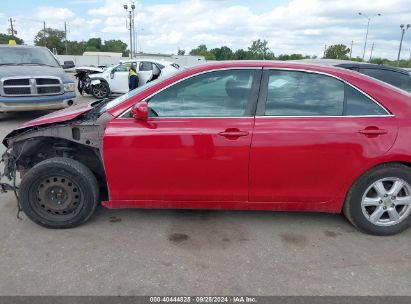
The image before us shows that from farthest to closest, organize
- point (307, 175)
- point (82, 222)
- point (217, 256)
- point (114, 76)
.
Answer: point (114, 76) < point (82, 222) < point (307, 175) < point (217, 256)

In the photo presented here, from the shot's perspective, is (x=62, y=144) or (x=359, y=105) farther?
(x=62, y=144)

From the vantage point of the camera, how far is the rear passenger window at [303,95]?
3.28 meters

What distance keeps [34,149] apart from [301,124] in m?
2.67

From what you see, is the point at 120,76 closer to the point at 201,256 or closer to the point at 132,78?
the point at 132,78

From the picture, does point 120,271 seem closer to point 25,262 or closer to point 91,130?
point 25,262

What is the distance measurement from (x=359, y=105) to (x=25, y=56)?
29.1 ft

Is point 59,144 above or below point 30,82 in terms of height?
below

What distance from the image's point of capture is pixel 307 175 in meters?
3.29

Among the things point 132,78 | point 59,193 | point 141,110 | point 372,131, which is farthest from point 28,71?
point 372,131

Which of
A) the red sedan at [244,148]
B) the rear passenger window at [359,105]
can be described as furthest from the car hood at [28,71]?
the rear passenger window at [359,105]

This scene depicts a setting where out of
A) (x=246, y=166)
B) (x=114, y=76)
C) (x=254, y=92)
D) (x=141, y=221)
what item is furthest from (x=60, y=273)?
(x=114, y=76)

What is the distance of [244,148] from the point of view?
10.5ft

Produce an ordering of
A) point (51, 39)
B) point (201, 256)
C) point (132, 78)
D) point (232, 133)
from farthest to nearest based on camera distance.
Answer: point (51, 39) → point (132, 78) → point (232, 133) → point (201, 256)

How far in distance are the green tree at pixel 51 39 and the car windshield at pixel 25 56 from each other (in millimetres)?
83916
